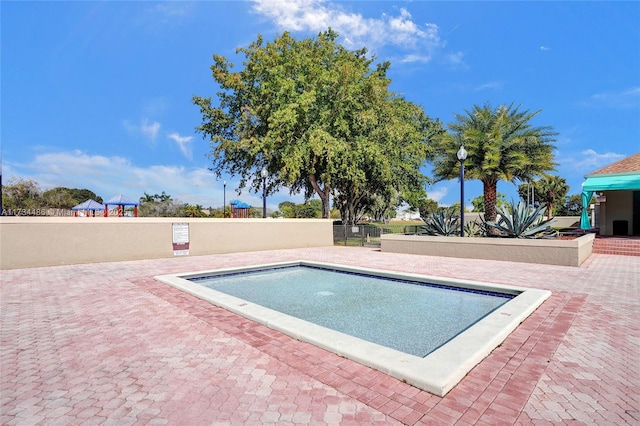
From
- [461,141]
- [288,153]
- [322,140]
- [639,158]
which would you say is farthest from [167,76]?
[639,158]

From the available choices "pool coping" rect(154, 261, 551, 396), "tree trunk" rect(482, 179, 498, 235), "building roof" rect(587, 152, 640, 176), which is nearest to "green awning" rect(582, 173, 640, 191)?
"building roof" rect(587, 152, 640, 176)

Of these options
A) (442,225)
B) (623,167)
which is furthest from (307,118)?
(623,167)

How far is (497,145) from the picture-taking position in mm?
17344

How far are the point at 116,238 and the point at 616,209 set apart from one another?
2648 cm

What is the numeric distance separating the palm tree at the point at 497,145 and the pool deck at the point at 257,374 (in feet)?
41.3

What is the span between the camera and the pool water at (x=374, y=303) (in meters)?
5.12

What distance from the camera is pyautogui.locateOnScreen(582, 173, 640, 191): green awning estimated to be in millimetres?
16203

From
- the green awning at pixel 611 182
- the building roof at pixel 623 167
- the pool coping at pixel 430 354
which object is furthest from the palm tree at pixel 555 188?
the pool coping at pixel 430 354

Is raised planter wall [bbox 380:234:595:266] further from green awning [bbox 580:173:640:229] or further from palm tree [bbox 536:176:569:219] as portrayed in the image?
palm tree [bbox 536:176:569:219]

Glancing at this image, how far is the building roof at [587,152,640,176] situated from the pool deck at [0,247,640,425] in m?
16.4

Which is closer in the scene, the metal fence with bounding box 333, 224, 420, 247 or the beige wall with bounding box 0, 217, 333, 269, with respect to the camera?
the beige wall with bounding box 0, 217, 333, 269

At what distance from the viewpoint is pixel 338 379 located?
10.7 ft

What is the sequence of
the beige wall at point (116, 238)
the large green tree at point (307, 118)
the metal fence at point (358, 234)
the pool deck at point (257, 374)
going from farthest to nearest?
the large green tree at point (307, 118) < the metal fence at point (358, 234) < the beige wall at point (116, 238) < the pool deck at point (257, 374)

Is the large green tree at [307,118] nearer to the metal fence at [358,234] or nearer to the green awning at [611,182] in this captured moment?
the metal fence at [358,234]
